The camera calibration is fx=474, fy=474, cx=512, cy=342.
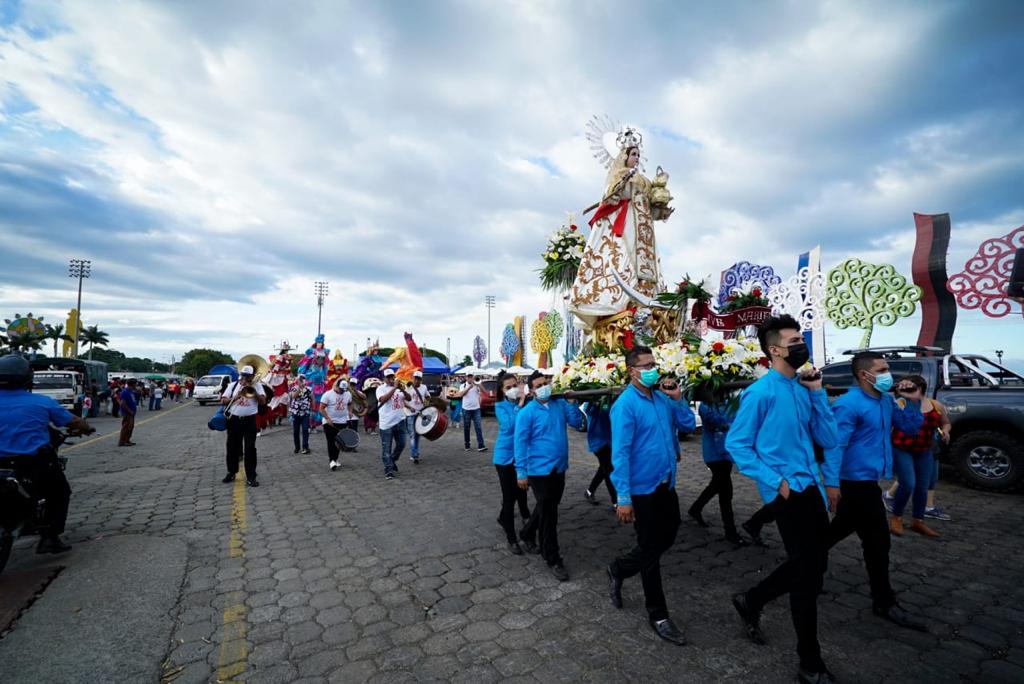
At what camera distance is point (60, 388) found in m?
18.8

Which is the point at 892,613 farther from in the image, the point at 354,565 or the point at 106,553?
the point at 106,553

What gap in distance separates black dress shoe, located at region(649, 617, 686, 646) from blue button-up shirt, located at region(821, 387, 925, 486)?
5.23 ft

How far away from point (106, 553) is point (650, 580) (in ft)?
17.1

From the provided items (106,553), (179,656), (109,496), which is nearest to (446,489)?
(106,553)

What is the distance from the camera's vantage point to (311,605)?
11.9 ft

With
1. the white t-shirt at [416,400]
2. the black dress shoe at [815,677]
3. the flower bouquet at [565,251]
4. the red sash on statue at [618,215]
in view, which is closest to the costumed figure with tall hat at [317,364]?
the white t-shirt at [416,400]

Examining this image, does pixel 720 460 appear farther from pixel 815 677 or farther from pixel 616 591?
pixel 815 677

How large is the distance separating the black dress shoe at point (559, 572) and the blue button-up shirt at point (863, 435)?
7.37 feet

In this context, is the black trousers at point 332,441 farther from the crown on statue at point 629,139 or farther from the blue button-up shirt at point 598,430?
the crown on statue at point 629,139

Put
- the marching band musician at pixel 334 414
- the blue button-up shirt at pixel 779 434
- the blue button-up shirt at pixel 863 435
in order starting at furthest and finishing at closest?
the marching band musician at pixel 334 414, the blue button-up shirt at pixel 863 435, the blue button-up shirt at pixel 779 434

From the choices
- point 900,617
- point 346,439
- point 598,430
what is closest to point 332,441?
point 346,439

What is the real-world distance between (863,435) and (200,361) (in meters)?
95.5

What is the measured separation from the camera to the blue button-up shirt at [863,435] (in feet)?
11.3

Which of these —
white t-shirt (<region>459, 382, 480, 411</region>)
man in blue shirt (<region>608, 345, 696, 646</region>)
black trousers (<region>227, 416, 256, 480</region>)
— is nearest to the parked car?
white t-shirt (<region>459, 382, 480, 411</region>)
